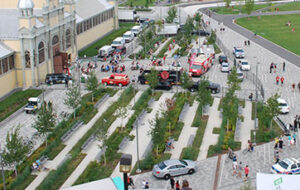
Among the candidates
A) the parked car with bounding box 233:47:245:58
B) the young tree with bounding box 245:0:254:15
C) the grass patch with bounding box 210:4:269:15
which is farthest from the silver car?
the grass patch with bounding box 210:4:269:15

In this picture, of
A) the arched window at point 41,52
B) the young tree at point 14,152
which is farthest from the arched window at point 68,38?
the young tree at point 14,152

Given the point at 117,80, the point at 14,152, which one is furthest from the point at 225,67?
Answer: the point at 14,152

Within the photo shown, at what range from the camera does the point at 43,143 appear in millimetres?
49406

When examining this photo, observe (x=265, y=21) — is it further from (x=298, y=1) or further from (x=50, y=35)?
(x=50, y=35)

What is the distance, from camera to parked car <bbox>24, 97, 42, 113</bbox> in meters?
57.5

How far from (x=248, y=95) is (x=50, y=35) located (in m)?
29.8

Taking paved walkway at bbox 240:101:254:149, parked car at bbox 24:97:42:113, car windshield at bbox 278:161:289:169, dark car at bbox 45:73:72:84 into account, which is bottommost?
paved walkway at bbox 240:101:254:149

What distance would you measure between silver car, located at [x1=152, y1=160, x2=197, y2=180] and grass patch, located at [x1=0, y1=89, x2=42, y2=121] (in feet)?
75.1

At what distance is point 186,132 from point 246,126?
6.81 meters

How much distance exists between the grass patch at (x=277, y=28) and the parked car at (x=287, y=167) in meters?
47.0

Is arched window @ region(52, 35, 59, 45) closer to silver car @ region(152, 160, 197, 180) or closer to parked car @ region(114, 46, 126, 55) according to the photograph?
parked car @ region(114, 46, 126, 55)

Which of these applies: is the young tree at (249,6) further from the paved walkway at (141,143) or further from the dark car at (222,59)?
the paved walkway at (141,143)

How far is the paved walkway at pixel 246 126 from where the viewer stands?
1957 inches

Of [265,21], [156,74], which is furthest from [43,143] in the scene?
[265,21]
